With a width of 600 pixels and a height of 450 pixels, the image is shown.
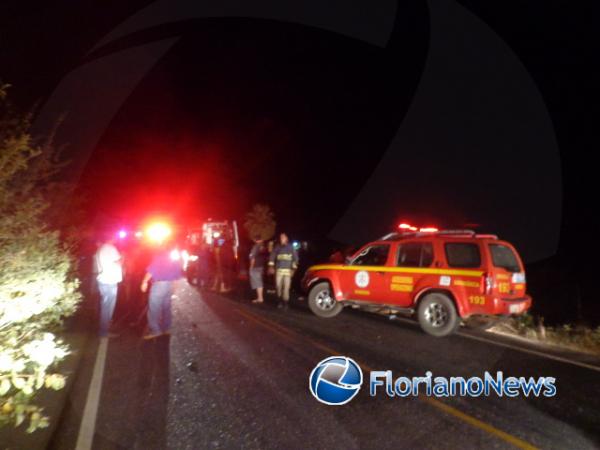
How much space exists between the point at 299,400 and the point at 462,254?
15.4ft

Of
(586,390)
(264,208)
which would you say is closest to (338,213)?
(264,208)

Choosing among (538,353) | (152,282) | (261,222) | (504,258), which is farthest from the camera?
(261,222)

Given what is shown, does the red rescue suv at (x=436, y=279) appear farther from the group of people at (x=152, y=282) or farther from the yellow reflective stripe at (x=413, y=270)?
the group of people at (x=152, y=282)

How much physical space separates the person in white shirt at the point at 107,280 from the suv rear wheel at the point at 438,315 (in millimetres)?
5576

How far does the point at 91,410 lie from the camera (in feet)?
15.1

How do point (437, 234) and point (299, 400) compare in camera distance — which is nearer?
point (299, 400)

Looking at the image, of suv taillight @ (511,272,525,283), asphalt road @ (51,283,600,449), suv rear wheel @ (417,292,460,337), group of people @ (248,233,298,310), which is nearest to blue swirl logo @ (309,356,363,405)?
asphalt road @ (51,283,600,449)

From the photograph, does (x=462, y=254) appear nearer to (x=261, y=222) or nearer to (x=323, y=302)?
(x=323, y=302)

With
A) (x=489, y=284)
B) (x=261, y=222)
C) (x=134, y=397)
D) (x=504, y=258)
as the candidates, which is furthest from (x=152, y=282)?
(x=261, y=222)

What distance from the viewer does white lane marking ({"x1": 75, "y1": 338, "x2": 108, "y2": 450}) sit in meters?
3.94

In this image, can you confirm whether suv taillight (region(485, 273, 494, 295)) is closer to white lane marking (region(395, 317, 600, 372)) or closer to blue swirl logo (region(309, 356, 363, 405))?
white lane marking (region(395, 317, 600, 372))

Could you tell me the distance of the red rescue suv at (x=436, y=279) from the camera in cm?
786

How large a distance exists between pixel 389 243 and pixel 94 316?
6546mm

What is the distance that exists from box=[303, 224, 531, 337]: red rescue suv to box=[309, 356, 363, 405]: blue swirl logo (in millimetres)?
2668
